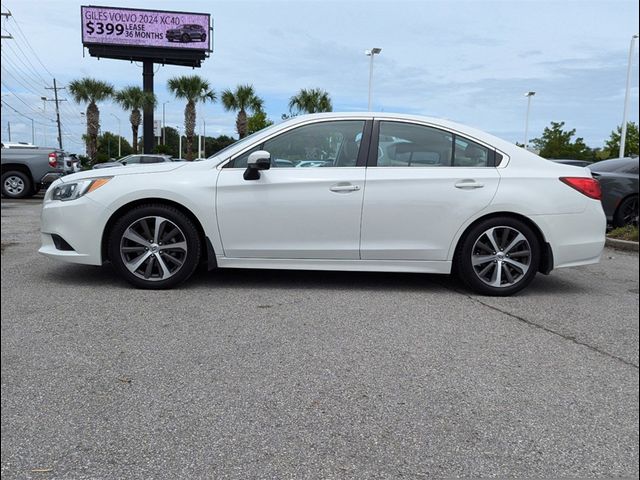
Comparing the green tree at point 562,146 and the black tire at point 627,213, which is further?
the green tree at point 562,146

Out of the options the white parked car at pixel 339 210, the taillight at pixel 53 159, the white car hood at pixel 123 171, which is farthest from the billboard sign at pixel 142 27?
the taillight at pixel 53 159

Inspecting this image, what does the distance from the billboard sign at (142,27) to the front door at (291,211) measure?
207 cm

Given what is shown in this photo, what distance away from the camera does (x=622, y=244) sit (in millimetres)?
7348

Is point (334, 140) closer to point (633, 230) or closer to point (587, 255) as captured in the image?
point (587, 255)

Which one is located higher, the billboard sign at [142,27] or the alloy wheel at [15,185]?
the billboard sign at [142,27]

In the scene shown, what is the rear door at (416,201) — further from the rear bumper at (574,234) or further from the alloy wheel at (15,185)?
the alloy wheel at (15,185)

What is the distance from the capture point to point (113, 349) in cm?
299

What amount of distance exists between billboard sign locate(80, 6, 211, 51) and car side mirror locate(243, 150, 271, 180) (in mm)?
Result: 1911

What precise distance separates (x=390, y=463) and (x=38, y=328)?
212 cm

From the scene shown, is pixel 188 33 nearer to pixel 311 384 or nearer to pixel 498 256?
pixel 311 384

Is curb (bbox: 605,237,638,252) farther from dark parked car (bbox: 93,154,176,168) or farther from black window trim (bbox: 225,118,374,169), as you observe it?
dark parked car (bbox: 93,154,176,168)

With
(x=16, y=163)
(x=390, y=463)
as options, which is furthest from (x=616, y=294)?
(x=16, y=163)

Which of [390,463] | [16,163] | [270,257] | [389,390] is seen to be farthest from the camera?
[16,163]

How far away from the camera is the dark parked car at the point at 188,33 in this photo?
6.32 feet
